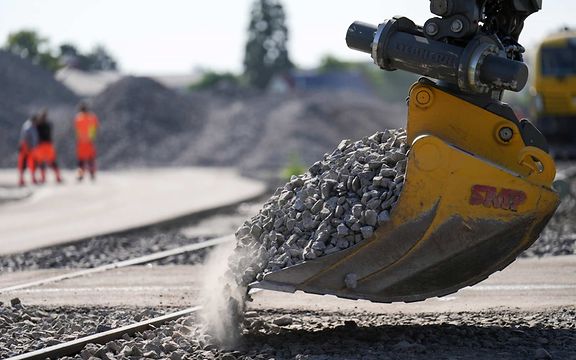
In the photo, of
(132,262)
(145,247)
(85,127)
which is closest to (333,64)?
(85,127)

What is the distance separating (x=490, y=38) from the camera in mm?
6277

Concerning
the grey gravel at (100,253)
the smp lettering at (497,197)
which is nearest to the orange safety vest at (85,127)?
the grey gravel at (100,253)

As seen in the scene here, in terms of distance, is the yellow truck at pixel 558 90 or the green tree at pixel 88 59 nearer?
the yellow truck at pixel 558 90

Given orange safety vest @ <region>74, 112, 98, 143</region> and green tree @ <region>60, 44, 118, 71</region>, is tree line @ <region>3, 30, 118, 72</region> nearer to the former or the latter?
green tree @ <region>60, 44, 118, 71</region>

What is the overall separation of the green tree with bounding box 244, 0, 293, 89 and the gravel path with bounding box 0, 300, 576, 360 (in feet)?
244

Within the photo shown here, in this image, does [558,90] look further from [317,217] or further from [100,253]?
[317,217]

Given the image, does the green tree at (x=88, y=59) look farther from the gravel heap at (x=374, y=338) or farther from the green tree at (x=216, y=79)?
the gravel heap at (x=374, y=338)

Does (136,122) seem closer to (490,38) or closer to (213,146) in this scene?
(213,146)

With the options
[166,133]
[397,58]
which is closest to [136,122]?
[166,133]

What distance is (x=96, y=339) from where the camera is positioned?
22.3ft

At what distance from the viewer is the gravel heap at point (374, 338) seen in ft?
20.6

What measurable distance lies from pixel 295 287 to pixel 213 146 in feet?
127

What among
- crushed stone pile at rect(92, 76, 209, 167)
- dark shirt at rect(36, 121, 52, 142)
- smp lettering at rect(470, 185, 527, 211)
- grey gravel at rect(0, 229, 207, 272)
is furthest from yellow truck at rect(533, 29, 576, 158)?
crushed stone pile at rect(92, 76, 209, 167)

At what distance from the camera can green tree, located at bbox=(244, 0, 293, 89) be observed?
81.5m
